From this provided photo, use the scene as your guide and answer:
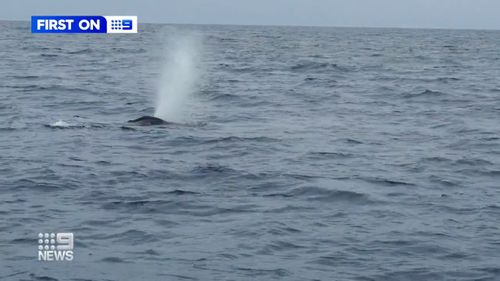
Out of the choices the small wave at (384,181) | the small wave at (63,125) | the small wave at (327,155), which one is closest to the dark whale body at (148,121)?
the small wave at (63,125)

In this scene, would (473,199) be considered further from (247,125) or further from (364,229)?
(247,125)

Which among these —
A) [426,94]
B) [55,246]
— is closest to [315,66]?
[426,94]

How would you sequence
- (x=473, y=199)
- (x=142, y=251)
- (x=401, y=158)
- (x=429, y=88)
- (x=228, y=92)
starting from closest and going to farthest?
1. (x=142, y=251)
2. (x=473, y=199)
3. (x=401, y=158)
4. (x=228, y=92)
5. (x=429, y=88)

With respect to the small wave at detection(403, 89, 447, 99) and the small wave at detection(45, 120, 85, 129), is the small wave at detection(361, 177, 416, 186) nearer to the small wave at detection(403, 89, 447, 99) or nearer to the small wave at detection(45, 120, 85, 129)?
the small wave at detection(45, 120, 85, 129)

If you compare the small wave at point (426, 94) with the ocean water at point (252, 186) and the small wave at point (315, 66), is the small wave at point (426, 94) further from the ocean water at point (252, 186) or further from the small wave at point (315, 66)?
the small wave at point (315, 66)

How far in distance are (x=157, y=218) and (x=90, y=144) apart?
388 inches

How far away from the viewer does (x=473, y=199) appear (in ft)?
65.3

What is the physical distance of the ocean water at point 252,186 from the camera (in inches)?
585

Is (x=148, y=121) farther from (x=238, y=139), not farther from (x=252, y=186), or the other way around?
(x=252, y=186)

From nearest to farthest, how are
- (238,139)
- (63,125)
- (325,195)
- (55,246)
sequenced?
(55,246) → (325,195) → (238,139) → (63,125)

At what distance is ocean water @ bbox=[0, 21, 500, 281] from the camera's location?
1487cm

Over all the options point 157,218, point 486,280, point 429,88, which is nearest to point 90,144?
point 157,218

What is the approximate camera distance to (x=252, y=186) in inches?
819

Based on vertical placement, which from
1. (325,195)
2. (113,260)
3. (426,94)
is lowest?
(113,260)
